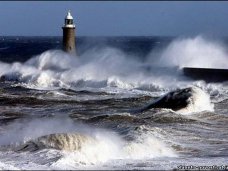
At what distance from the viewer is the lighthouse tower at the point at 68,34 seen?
32.4 m

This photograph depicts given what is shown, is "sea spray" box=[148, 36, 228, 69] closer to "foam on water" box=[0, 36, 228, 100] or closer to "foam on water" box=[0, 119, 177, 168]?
"foam on water" box=[0, 36, 228, 100]

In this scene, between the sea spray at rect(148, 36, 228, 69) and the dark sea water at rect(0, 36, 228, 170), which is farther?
the sea spray at rect(148, 36, 228, 69)

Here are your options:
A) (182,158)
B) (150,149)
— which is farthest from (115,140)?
(182,158)

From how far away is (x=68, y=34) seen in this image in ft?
106

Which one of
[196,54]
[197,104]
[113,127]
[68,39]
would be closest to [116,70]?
[68,39]

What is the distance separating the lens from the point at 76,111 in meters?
16.5

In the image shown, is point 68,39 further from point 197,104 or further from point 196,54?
point 197,104

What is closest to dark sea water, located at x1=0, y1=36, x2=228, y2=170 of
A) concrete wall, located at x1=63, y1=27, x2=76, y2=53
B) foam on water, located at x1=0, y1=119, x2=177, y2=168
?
foam on water, located at x1=0, y1=119, x2=177, y2=168

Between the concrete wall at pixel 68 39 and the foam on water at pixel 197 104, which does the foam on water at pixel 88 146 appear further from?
the concrete wall at pixel 68 39

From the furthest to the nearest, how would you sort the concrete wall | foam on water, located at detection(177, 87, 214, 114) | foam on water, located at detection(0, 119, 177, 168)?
1. the concrete wall
2. foam on water, located at detection(177, 87, 214, 114)
3. foam on water, located at detection(0, 119, 177, 168)

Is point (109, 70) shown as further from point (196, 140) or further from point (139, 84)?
Answer: point (196, 140)

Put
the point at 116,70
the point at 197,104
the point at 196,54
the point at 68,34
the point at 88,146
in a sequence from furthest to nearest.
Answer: the point at 196,54 → the point at 68,34 → the point at 116,70 → the point at 197,104 → the point at 88,146

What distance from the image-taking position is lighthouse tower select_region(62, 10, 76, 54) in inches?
1276

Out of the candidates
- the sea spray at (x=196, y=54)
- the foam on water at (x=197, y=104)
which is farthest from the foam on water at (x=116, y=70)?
the foam on water at (x=197, y=104)
